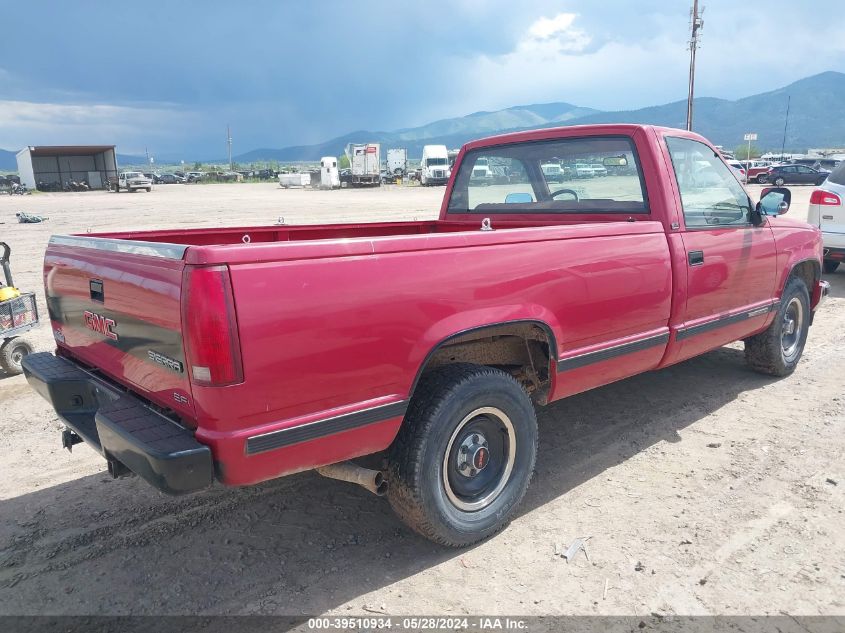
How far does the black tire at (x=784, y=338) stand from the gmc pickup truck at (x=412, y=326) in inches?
28.0

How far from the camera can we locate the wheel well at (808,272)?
5.48 m

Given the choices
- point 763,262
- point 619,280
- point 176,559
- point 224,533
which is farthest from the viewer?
point 763,262

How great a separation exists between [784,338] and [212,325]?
518cm

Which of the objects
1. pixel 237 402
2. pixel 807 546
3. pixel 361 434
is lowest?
pixel 807 546

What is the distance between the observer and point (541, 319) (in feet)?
10.4

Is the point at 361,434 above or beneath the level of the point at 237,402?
beneath

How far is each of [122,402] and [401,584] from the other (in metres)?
1.47

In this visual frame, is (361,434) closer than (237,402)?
No

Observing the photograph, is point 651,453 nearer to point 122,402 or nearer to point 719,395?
point 719,395

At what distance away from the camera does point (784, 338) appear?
5617 mm

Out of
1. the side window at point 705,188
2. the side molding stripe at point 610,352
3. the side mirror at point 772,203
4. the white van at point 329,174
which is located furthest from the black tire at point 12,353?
the white van at point 329,174

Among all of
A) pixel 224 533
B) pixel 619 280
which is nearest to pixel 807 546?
A: pixel 619 280

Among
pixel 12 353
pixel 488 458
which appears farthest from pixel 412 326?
pixel 12 353

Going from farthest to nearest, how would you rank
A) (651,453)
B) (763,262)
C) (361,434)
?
(763,262) < (651,453) < (361,434)
